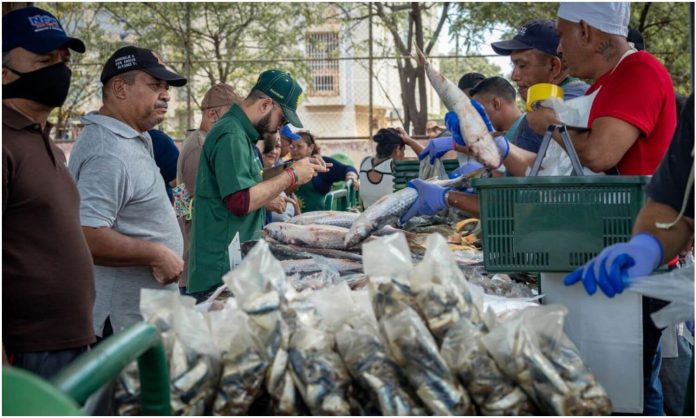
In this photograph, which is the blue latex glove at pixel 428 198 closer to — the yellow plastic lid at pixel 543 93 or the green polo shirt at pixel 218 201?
the yellow plastic lid at pixel 543 93

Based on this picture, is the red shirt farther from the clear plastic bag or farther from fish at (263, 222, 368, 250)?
fish at (263, 222, 368, 250)

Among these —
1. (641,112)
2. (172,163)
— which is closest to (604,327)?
(641,112)

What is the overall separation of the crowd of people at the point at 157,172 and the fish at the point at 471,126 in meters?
0.13

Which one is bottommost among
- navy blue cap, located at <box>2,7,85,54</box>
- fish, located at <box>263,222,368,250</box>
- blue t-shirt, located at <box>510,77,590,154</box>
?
fish, located at <box>263,222,368,250</box>

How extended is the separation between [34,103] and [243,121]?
1.59m

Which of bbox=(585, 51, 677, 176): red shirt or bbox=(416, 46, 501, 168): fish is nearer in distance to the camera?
bbox=(585, 51, 677, 176): red shirt

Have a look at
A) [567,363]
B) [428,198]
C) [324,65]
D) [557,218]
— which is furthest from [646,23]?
[567,363]

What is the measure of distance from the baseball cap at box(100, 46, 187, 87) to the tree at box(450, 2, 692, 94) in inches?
439

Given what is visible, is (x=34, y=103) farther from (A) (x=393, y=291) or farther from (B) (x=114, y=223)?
(A) (x=393, y=291)

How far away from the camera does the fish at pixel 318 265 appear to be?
137 inches

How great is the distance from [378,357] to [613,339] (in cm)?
99

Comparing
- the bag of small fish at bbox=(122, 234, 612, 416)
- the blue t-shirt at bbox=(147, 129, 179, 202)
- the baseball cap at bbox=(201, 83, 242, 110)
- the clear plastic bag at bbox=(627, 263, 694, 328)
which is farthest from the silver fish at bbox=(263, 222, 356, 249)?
the baseball cap at bbox=(201, 83, 242, 110)

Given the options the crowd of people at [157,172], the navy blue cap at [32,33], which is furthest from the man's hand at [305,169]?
the navy blue cap at [32,33]

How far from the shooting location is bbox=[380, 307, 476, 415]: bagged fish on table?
6.01 feet
